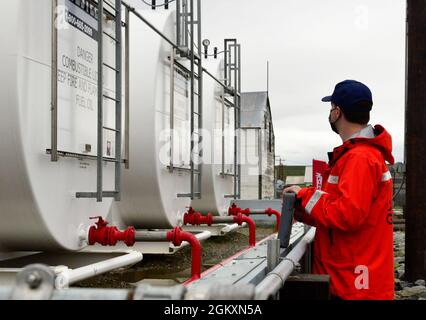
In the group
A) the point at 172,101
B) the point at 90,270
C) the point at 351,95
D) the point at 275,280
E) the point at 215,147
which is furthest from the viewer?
the point at 215,147

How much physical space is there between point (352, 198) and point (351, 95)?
1.86 feet

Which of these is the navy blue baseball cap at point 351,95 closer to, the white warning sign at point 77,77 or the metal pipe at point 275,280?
the metal pipe at point 275,280

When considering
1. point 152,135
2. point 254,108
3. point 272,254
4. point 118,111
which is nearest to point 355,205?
point 272,254

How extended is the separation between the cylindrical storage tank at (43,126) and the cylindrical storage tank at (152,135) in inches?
60.9

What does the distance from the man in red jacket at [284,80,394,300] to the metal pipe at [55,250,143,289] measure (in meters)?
1.54

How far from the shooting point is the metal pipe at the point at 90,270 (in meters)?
3.60

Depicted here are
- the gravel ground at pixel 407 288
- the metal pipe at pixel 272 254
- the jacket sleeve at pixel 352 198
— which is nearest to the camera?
the jacket sleeve at pixel 352 198

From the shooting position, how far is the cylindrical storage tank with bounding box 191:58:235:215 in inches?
362

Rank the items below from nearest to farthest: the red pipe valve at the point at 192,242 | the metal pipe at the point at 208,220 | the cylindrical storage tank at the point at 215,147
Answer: the red pipe valve at the point at 192,242
the metal pipe at the point at 208,220
the cylindrical storage tank at the point at 215,147

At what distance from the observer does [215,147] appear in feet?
30.9

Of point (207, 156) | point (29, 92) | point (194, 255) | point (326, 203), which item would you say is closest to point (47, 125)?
point (29, 92)

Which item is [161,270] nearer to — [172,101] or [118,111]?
[172,101]

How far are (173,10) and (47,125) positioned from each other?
11.3 ft

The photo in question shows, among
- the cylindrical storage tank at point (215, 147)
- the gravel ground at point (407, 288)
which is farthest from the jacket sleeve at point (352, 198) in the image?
the cylindrical storage tank at point (215, 147)
